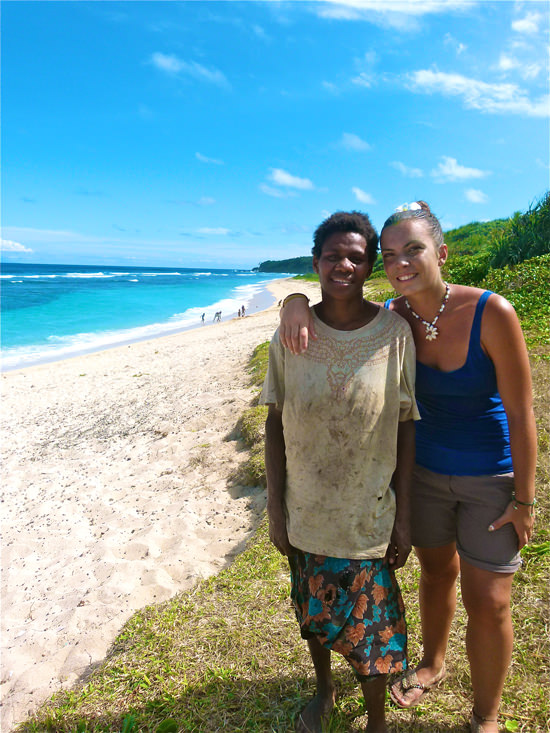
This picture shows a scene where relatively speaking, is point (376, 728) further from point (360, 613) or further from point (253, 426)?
point (253, 426)

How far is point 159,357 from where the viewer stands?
14602 millimetres

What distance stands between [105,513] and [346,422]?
4.20 metres

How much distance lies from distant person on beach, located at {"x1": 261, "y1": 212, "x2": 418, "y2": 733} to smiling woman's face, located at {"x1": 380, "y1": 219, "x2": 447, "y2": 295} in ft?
0.31

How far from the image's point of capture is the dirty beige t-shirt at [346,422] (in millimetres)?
1853

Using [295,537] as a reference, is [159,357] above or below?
below

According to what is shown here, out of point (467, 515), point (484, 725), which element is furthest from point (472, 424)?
point (484, 725)

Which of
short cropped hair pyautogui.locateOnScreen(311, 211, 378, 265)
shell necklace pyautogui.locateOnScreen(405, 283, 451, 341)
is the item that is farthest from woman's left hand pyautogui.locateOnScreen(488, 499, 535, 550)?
short cropped hair pyautogui.locateOnScreen(311, 211, 378, 265)

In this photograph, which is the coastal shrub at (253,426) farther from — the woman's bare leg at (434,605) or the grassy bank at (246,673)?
the woman's bare leg at (434,605)

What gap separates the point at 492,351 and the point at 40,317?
31.2m

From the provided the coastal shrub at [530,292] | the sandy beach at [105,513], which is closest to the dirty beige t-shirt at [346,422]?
the sandy beach at [105,513]

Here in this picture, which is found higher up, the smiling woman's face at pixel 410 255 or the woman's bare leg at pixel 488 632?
the smiling woman's face at pixel 410 255

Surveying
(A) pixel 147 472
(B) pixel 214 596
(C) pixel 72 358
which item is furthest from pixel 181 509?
(C) pixel 72 358

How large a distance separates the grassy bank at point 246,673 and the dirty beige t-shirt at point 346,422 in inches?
39.8

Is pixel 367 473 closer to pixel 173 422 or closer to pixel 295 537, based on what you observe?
pixel 295 537
